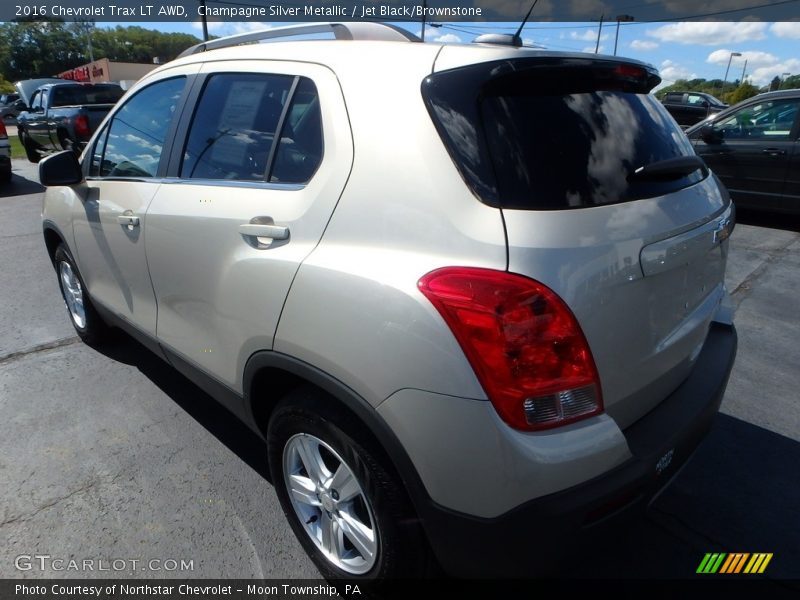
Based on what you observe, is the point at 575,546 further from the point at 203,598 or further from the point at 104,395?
the point at 104,395

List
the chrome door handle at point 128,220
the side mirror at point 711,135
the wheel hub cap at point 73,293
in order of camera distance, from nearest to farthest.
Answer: the chrome door handle at point 128,220, the wheel hub cap at point 73,293, the side mirror at point 711,135

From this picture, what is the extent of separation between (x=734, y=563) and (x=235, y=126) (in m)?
2.64

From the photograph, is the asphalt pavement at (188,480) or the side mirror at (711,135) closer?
the asphalt pavement at (188,480)

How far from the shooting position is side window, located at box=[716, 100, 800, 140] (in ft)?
22.6

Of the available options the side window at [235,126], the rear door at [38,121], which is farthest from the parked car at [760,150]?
the rear door at [38,121]

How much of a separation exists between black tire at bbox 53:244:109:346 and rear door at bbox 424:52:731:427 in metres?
3.08

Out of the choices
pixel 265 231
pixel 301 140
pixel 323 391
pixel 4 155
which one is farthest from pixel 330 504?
pixel 4 155

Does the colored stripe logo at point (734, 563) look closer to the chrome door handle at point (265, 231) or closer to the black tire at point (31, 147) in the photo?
the chrome door handle at point (265, 231)

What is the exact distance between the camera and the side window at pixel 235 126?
6.84ft

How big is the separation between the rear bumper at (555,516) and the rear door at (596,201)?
0.34 ft

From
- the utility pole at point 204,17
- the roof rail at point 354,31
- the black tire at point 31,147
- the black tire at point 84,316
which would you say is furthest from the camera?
the utility pole at point 204,17

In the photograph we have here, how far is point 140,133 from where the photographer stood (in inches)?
113

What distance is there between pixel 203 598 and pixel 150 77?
98.5 inches
